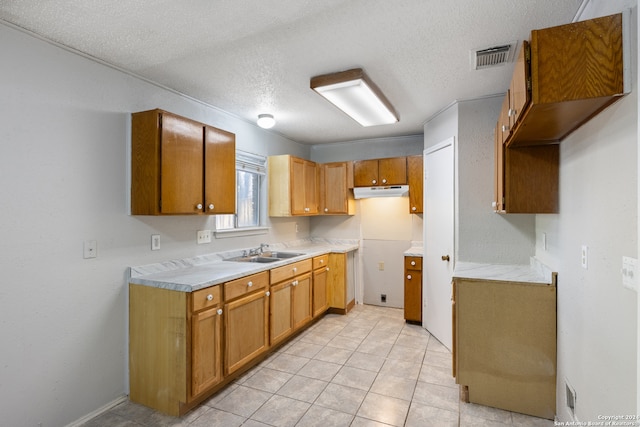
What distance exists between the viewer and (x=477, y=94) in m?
2.82

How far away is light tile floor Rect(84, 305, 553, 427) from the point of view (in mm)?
2078

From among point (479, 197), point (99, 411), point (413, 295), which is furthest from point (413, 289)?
point (99, 411)

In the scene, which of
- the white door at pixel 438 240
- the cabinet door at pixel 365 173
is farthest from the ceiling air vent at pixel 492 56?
the cabinet door at pixel 365 173

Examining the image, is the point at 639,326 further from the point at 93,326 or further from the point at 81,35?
the point at 81,35

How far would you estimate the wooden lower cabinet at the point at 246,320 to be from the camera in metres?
2.47

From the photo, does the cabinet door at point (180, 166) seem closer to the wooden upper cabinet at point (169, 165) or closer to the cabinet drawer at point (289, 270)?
the wooden upper cabinet at point (169, 165)

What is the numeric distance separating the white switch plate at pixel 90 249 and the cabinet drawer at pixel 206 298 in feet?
2.42

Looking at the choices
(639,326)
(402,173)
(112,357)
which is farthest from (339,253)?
(639,326)

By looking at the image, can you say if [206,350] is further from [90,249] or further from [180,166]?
[180,166]

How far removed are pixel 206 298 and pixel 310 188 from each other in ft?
8.08

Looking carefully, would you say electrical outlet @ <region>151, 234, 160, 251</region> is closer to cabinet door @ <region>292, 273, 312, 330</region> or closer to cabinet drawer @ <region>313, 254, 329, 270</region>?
cabinet door @ <region>292, 273, 312, 330</region>

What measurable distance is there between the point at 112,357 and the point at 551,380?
303 cm

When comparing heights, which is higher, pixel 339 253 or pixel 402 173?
pixel 402 173

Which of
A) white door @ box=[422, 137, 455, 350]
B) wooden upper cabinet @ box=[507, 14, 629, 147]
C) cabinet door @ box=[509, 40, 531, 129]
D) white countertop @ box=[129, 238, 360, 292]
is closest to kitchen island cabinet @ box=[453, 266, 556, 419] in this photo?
white door @ box=[422, 137, 455, 350]
